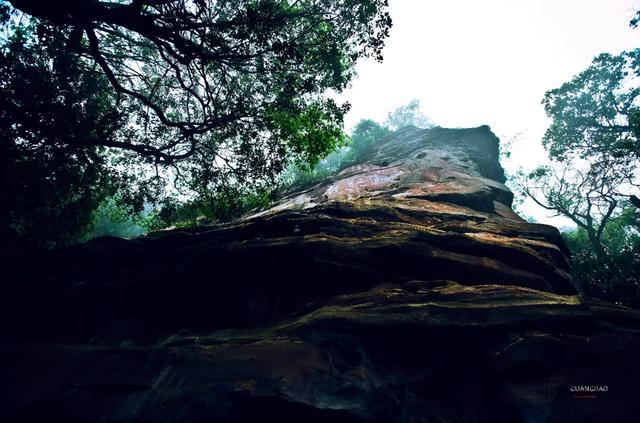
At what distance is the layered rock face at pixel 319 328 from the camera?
5.53m

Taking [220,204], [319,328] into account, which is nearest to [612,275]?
[319,328]

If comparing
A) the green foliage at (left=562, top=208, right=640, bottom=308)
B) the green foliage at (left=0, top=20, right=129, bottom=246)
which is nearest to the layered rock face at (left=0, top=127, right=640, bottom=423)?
the green foliage at (left=0, top=20, right=129, bottom=246)

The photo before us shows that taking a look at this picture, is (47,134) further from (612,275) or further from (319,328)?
(612,275)

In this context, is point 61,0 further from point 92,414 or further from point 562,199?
point 562,199

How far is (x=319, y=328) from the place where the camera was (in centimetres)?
646

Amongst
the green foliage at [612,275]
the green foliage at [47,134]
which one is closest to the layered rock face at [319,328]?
the green foliage at [47,134]

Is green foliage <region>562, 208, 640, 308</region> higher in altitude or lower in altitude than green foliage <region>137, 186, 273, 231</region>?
lower

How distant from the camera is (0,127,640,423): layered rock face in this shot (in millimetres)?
5531

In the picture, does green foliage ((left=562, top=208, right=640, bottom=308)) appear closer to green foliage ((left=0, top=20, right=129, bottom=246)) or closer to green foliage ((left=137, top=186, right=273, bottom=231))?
green foliage ((left=137, top=186, right=273, bottom=231))

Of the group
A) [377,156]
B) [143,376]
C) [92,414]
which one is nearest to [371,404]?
[143,376]

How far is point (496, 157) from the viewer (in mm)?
20531

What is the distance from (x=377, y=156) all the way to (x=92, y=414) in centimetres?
1860

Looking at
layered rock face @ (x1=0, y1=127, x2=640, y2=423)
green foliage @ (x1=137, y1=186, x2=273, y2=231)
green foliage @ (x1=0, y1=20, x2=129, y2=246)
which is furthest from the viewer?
green foliage @ (x1=137, y1=186, x2=273, y2=231)

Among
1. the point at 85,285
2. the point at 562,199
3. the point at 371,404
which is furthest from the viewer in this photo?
the point at 562,199
